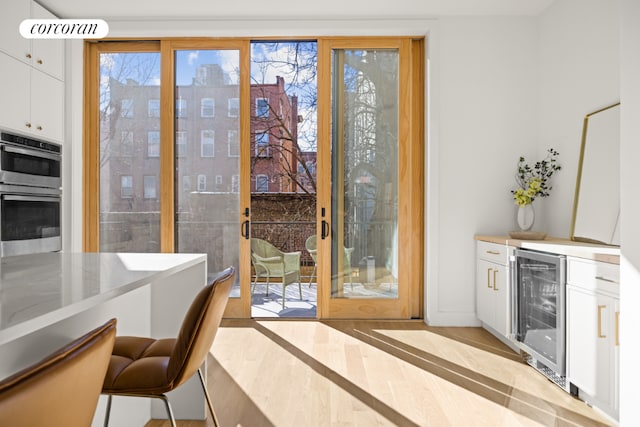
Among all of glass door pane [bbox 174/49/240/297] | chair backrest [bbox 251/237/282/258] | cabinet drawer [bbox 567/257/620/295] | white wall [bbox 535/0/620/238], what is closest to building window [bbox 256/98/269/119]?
chair backrest [bbox 251/237/282/258]

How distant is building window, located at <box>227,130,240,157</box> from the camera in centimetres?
434

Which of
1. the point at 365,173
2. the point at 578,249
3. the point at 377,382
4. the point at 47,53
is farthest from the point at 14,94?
the point at 578,249

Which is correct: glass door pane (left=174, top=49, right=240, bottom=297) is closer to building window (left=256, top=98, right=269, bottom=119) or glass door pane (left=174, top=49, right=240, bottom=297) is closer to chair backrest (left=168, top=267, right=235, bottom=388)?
building window (left=256, top=98, right=269, bottom=119)

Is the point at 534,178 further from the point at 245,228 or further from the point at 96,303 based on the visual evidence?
the point at 96,303

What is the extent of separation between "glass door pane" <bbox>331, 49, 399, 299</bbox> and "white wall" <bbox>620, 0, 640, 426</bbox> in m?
2.83

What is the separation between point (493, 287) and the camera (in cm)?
362

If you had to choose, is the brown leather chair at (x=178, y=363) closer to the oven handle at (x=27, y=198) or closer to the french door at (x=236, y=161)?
the oven handle at (x=27, y=198)

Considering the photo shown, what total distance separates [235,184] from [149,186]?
2.87 ft

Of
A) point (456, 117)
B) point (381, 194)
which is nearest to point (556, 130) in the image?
point (456, 117)

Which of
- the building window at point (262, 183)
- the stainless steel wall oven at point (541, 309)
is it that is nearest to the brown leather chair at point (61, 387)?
the stainless steel wall oven at point (541, 309)

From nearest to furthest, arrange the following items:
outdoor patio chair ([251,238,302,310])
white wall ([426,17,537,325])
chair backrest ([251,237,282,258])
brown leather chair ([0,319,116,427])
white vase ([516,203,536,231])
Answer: brown leather chair ([0,319,116,427]), white vase ([516,203,536,231]), white wall ([426,17,537,325]), outdoor patio chair ([251,238,302,310]), chair backrest ([251,237,282,258])

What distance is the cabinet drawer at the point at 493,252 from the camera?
3.38m

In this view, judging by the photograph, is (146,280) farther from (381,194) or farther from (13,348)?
(381,194)

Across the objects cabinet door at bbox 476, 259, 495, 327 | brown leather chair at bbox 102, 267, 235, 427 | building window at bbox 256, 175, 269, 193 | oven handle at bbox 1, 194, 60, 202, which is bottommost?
cabinet door at bbox 476, 259, 495, 327
